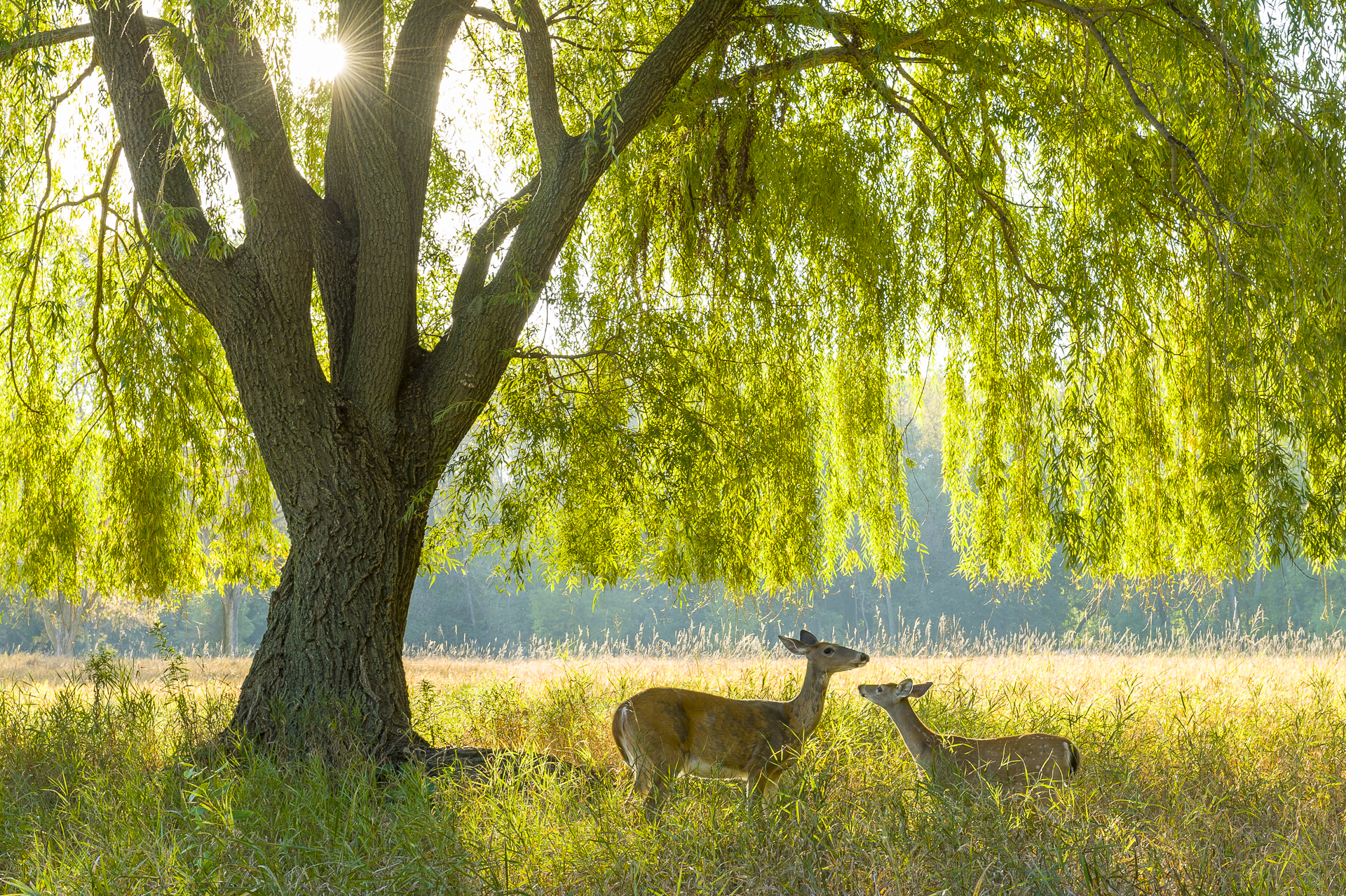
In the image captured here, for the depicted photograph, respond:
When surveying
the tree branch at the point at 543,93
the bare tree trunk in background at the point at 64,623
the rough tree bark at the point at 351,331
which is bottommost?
the bare tree trunk in background at the point at 64,623

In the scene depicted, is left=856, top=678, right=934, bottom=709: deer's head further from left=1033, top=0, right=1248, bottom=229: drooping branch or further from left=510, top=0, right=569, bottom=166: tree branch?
left=510, top=0, right=569, bottom=166: tree branch

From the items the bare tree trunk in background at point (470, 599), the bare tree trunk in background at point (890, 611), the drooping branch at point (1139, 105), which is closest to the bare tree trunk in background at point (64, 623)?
the bare tree trunk in background at point (470, 599)

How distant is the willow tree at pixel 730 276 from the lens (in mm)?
4895

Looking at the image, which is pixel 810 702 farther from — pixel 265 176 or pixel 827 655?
pixel 265 176

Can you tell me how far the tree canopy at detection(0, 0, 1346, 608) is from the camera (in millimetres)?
4883

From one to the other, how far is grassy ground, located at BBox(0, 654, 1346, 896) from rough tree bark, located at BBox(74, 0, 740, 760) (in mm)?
650

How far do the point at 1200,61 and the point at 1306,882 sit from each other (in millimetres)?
4728

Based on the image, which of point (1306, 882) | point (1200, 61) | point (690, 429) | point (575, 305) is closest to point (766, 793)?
point (1306, 882)

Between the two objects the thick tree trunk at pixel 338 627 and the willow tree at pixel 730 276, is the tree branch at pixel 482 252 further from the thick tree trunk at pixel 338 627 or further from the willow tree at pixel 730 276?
the thick tree trunk at pixel 338 627

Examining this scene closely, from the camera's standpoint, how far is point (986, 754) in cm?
402

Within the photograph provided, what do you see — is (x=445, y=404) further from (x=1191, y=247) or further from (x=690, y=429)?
(x=1191, y=247)

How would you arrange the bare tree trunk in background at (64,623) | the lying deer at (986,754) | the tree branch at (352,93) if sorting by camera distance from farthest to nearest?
1. the bare tree trunk in background at (64,623)
2. the tree branch at (352,93)
3. the lying deer at (986,754)

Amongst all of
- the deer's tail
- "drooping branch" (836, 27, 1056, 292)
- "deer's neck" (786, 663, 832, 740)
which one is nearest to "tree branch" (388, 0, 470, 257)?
"drooping branch" (836, 27, 1056, 292)

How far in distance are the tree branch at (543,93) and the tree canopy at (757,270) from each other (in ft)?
0.06
